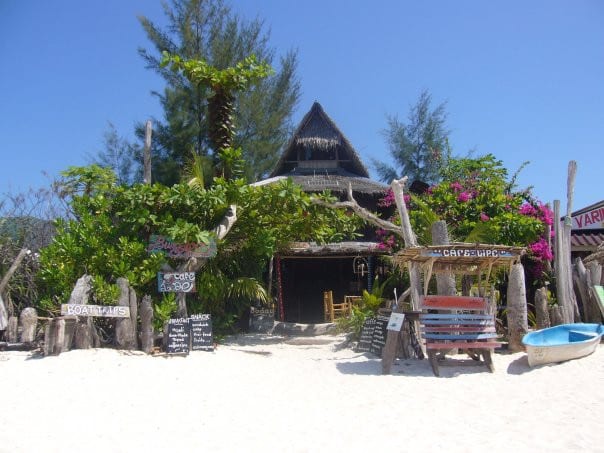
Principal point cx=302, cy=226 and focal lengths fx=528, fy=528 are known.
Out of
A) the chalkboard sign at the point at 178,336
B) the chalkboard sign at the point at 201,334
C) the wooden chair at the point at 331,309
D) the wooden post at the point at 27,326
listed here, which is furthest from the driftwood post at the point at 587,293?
the wooden post at the point at 27,326

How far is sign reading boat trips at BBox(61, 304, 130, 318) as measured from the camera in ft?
27.8

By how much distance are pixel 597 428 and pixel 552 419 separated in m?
0.45

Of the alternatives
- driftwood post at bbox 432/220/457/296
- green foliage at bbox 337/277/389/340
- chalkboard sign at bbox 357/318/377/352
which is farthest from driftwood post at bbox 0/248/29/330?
driftwood post at bbox 432/220/457/296

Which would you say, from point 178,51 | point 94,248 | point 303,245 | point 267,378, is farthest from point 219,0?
point 267,378

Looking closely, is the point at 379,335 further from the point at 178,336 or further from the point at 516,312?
the point at 178,336

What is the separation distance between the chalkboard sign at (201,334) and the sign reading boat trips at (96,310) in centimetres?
124

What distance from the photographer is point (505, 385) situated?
7.29 meters

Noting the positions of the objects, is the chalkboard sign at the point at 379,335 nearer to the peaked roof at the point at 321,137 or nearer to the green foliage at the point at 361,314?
the green foliage at the point at 361,314

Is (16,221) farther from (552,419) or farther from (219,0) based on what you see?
(219,0)

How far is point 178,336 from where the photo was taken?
9.20 metres

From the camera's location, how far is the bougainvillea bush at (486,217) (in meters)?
11.6

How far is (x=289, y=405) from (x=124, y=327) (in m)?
3.72

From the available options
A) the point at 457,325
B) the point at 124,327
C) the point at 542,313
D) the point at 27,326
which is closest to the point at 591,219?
the point at 542,313

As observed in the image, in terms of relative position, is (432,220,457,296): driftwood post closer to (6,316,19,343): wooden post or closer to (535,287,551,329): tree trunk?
(535,287,551,329): tree trunk
